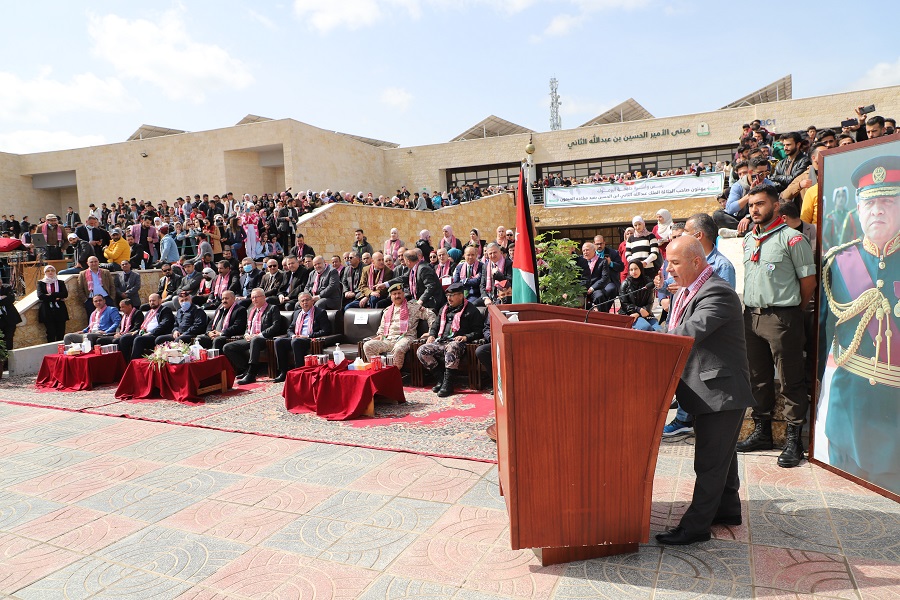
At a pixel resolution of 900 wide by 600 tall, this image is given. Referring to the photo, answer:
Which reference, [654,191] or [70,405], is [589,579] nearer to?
[70,405]

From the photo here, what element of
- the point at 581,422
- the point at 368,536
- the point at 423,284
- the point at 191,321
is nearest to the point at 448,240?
the point at 423,284

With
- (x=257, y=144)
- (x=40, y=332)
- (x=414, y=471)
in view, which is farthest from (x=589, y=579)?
(x=257, y=144)

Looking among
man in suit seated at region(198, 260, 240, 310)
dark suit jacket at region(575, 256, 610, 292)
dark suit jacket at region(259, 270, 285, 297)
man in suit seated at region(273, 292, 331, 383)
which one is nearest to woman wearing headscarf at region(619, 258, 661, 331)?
dark suit jacket at region(575, 256, 610, 292)

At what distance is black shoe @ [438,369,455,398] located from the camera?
659 centimetres

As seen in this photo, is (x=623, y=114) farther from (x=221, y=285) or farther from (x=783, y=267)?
(x=783, y=267)

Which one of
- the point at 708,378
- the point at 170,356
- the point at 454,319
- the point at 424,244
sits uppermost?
the point at 424,244

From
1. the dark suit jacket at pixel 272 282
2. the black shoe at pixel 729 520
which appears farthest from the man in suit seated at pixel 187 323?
the black shoe at pixel 729 520

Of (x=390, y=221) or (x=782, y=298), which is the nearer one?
(x=782, y=298)

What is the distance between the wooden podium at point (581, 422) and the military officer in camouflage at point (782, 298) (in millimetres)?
1751

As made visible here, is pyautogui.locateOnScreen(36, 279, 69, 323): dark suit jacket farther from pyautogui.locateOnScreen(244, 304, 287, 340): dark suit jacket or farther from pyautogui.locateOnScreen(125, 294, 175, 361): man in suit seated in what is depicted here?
pyautogui.locateOnScreen(244, 304, 287, 340): dark suit jacket

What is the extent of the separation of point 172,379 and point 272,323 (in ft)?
5.36

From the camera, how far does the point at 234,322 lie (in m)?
8.76

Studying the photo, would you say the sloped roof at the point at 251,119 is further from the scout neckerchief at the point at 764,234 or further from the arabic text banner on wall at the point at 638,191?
the scout neckerchief at the point at 764,234

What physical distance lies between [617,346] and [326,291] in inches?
271
